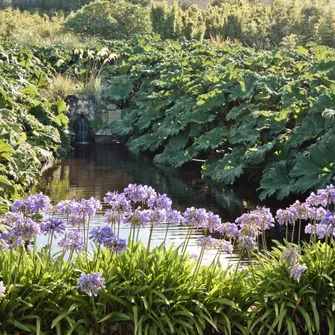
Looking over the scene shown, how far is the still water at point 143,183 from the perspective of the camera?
9219mm

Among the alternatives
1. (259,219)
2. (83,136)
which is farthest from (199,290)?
(83,136)

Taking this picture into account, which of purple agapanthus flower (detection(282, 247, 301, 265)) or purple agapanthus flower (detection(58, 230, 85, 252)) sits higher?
purple agapanthus flower (detection(282, 247, 301, 265))

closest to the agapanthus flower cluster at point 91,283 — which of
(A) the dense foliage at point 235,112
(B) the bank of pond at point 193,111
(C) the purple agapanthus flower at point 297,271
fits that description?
(C) the purple agapanthus flower at point 297,271

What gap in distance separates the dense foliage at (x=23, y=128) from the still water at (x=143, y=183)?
439mm

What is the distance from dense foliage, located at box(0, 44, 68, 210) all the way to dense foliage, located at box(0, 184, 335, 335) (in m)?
2.70

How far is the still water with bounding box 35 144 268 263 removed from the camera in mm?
9219

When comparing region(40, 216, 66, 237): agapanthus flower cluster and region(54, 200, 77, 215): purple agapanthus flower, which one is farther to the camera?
→ region(54, 200, 77, 215): purple agapanthus flower

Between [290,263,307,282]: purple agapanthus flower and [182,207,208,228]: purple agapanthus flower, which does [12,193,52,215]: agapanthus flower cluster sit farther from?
[290,263,307,282]: purple agapanthus flower

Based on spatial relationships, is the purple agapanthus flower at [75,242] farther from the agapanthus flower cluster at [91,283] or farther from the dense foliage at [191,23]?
the dense foliage at [191,23]

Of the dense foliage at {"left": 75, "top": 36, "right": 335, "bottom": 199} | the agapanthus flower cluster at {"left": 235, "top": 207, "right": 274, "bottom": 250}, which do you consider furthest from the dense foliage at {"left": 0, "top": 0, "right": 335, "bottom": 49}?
the agapanthus flower cluster at {"left": 235, "top": 207, "right": 274, "bottom": 250}

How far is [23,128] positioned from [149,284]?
714 centimetres

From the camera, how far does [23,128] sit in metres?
10.8

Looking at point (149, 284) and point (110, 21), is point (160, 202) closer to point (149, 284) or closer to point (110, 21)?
point (149, 284)

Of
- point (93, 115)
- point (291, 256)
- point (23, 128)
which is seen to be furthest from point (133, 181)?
point (291, 256)
